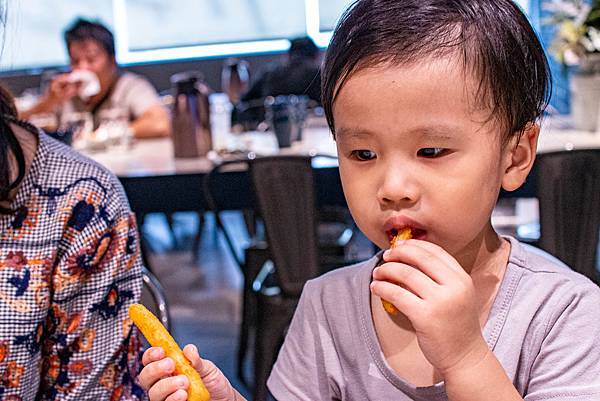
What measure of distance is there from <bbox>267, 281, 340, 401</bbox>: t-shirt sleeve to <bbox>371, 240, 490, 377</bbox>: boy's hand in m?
0.26

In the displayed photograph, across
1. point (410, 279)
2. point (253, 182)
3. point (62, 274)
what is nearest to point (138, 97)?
point (253, 182)

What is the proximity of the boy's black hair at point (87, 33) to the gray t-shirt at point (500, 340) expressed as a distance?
3.74 m

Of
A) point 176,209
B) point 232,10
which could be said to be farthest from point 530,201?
point 232,10

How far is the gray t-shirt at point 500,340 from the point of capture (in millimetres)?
956

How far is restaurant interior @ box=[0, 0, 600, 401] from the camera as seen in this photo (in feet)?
8.19

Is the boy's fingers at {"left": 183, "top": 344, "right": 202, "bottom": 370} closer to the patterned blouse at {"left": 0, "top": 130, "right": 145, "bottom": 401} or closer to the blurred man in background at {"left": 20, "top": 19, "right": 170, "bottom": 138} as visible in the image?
the patterned blouse at {"left": 0, "top": 130, "right": 145, "bottom": 401}

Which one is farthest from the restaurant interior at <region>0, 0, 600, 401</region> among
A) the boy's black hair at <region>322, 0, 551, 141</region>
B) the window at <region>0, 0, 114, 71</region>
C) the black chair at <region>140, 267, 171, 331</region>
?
the window at <region>0, 0, 114, 71</region>

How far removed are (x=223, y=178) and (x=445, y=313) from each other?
2.14 meters

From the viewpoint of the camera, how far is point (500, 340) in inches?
39.4

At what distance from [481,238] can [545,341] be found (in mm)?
144

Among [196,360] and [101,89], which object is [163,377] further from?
[101,89]

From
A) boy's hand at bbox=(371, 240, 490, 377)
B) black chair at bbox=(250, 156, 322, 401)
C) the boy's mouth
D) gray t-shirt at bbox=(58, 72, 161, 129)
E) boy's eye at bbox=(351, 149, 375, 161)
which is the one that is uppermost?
boy's eye at bbox=(351, 149, 375, 161)

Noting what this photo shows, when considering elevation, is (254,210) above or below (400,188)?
below

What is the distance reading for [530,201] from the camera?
3283 mm
